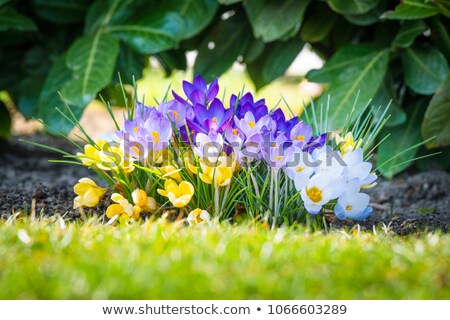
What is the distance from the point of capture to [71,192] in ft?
9.41

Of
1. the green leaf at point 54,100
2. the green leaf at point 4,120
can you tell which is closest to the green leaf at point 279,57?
the green leaf at point 54,100

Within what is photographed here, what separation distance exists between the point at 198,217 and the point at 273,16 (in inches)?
55.4

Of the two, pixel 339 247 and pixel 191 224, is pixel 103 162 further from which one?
pixel 339 247

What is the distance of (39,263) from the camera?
1634mm

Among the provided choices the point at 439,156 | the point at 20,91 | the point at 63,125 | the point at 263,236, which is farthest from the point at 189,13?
the point at 263,236

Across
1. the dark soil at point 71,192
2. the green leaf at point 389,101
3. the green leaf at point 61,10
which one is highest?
the green leaf at point 61,10

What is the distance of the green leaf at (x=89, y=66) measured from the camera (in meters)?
3.13

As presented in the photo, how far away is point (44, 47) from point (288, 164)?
7.20 feet

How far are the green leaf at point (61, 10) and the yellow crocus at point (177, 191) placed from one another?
186 centimetres

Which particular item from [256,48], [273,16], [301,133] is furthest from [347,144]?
[256,48]

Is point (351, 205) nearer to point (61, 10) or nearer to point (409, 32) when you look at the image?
point (409, 32)

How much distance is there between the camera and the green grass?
152cm

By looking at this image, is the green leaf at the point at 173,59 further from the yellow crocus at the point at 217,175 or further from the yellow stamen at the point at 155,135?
the yellow crocus at the point at 217,175

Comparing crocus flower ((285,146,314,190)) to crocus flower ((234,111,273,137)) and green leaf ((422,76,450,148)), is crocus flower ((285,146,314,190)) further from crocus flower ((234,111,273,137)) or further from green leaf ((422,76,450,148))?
green leaf ((422,76,450,148))
